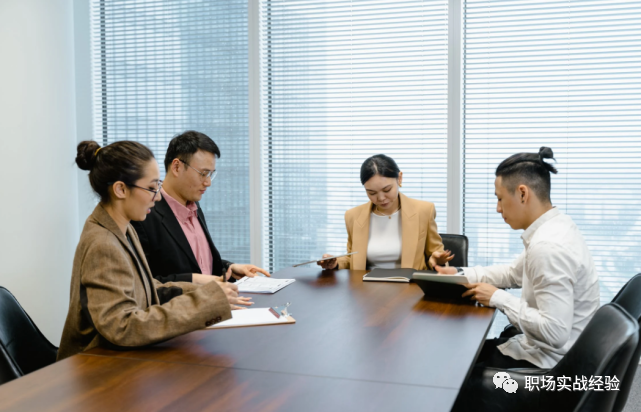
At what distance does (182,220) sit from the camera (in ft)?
9.95

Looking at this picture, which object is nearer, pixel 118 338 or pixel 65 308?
pixel 118 338

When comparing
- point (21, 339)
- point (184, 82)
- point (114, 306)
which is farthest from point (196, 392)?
point (184, 82)

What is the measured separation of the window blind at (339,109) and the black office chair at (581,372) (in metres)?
2.35

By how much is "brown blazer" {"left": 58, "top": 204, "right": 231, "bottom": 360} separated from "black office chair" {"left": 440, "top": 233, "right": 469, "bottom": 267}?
195cm

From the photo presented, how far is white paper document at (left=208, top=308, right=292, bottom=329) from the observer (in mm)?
2014

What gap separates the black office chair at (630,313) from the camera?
1616 mm

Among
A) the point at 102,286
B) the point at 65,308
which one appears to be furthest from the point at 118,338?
the point at 65,308

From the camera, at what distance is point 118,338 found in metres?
1.69

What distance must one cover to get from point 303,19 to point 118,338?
11.0ft

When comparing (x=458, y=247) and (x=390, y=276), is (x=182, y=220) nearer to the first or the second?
(x=390, y=276)

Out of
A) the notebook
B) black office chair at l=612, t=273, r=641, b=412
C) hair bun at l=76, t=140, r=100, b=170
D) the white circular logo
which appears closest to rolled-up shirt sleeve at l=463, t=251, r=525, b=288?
the notebook

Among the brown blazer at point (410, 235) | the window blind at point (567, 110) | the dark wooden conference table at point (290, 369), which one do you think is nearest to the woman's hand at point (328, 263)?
the brown blazer at point (410, 235)

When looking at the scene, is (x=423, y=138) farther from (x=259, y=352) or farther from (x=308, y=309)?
(x=259, y=352)

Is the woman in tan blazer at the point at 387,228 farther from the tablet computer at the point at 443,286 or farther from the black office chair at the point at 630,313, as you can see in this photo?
the black office chair at the point at 630,313
